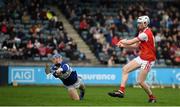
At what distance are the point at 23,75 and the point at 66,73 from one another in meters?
11.8

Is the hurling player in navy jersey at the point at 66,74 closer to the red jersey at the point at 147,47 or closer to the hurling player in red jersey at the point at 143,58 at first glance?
the hurling player in red jersey at the point at 143,58

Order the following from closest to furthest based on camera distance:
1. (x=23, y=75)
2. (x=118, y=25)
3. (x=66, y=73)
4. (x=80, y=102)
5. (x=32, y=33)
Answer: (x=80, y=102) < (x=66, y=73) < (x=23, y=75) < (x=32, y=33) < (x=118, y=25)

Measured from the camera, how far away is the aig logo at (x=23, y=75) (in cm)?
2902

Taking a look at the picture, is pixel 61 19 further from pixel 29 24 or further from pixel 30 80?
pixel 30 80

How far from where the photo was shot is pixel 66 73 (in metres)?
17.7

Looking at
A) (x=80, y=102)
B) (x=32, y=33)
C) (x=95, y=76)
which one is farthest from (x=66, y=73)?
(x=32, y=33)

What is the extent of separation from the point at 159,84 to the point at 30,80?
22.7 feet

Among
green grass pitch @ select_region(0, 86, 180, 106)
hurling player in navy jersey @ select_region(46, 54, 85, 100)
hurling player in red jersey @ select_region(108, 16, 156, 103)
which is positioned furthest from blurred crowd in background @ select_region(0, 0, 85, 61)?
hurling player in red jersey @ select_region(108, 16, 156, 103)

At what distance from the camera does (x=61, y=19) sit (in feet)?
120

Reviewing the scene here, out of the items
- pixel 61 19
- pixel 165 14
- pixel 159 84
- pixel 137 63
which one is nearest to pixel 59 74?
pixel 137 63

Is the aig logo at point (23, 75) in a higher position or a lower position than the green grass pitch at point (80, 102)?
lower

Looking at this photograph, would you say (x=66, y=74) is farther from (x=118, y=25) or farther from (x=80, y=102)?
(x=118, y=25)

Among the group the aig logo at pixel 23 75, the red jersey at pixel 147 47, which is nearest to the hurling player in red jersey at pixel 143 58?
the red jersey at pixel 147 47

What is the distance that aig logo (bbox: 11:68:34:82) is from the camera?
1142 inches
